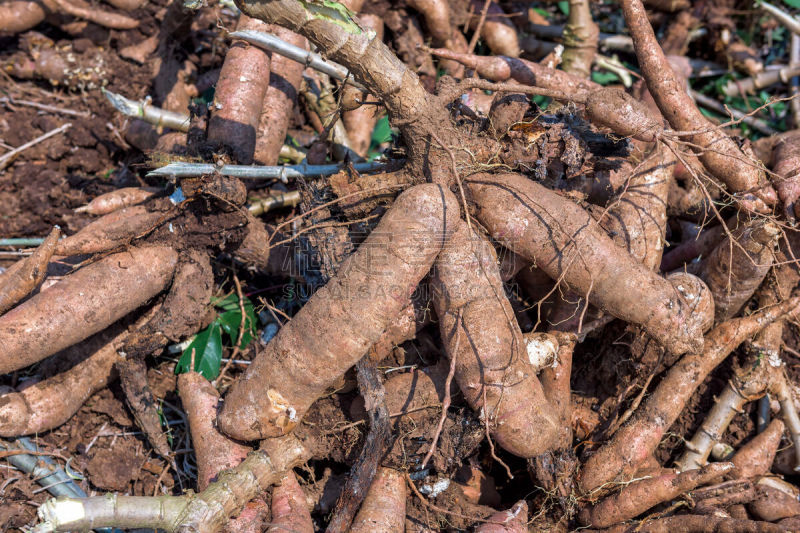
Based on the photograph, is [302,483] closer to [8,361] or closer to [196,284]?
[196,284]

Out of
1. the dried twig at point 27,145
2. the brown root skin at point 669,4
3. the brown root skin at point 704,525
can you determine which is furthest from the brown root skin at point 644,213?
the dried twig at point 27,145

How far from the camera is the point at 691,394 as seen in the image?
2.56 metres

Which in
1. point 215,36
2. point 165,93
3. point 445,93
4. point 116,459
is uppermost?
point 445,93

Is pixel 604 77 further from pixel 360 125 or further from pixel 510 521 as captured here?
pixel 510 521

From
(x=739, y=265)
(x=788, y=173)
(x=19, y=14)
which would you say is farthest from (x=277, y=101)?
(x=788, y=173)

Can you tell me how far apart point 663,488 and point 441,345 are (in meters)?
1.07

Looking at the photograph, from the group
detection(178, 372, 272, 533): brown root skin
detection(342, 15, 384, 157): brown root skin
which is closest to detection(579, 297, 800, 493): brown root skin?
detection(178, 372, 272, 533): brown root skin

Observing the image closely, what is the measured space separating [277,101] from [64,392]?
1707 mm

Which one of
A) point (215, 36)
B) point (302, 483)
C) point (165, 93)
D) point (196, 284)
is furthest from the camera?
point (215, 36)

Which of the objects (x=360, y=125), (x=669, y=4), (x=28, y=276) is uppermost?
(x=669, y=4)

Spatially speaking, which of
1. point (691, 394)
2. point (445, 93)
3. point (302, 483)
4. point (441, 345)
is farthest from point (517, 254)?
point (302, 483)

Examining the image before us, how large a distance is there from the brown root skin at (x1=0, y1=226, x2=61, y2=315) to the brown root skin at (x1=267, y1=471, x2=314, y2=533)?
4.18ft

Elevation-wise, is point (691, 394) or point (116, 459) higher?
point (691, 394)

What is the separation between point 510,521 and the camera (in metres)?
2.18
